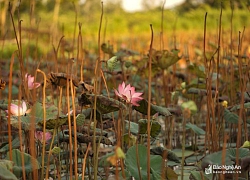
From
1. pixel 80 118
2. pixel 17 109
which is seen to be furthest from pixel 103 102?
pixel 17 109

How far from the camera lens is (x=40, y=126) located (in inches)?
38.2

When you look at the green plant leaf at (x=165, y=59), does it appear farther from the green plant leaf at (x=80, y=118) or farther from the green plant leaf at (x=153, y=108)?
the green plant leaf at (x=80, y=118)

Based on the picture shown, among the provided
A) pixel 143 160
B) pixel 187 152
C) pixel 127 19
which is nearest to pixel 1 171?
pixel 143 160

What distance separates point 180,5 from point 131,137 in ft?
69.5

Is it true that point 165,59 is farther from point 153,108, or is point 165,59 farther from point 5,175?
point 5,175

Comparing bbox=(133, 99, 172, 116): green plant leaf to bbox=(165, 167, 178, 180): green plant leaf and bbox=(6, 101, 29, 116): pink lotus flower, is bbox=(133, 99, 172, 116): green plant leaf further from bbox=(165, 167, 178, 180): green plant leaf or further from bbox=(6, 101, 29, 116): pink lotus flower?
bbox=(6, 101, 29, 116): pink lotus flower

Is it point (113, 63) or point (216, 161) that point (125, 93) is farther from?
point (216, 161)

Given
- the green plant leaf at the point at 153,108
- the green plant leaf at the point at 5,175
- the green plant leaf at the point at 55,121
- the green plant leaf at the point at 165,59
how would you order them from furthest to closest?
the green plant leaf at the point at 165,59 → the green plant leaf at the point at 153,108 → the green plant leaf at the point at 55,121 → the green plant leaf at the point at 5,175

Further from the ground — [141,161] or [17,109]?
[17,109]

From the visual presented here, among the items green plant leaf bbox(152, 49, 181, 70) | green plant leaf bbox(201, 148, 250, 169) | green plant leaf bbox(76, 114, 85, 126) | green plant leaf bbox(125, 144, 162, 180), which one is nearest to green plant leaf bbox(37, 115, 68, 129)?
green plant leaf bbox(76, 114, 85, 126)

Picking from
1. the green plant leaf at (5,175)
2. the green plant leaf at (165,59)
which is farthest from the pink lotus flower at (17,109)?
the green plant leaf at (165,59)

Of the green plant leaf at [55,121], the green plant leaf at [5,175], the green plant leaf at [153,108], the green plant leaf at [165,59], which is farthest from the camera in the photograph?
the green plant leaf at [165,59]

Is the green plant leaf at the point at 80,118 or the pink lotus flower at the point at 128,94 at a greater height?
the pink lotus flower at the point at 128,94

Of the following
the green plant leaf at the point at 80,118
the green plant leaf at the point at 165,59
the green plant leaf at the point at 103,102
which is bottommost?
the green plant leaf at the point at 80,118
